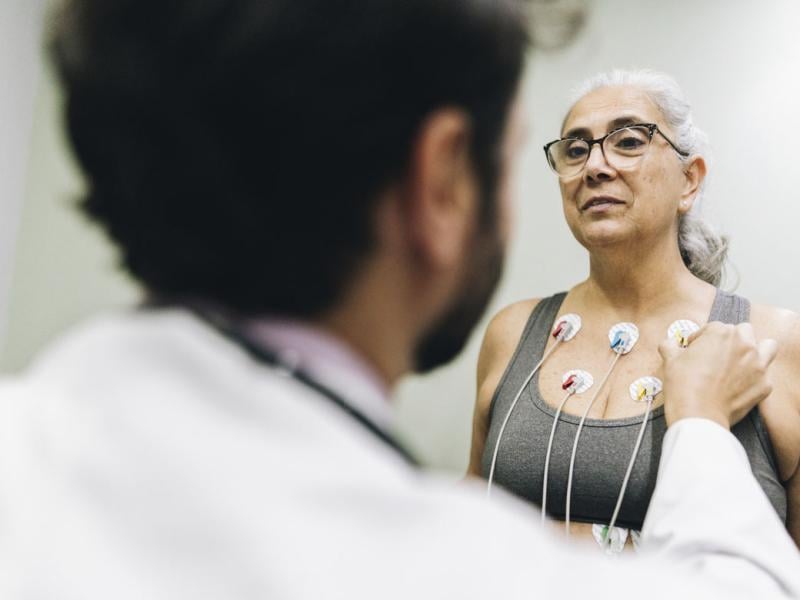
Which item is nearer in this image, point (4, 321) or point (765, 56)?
point (765, 56)

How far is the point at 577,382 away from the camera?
131 cm

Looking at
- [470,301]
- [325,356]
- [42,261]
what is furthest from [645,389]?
[42,261]

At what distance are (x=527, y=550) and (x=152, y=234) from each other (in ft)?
1.00

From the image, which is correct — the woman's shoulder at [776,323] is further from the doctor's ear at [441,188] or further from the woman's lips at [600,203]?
the doctor's ear at [441,188]

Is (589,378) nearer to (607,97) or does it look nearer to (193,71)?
(607,97)

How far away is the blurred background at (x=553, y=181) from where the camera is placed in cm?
168

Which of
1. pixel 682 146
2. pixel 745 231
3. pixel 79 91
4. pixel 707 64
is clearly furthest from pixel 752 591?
pixel 707 64

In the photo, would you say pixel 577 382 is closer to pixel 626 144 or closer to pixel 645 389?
pixel 645 389

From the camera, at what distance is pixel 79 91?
0.45 metres

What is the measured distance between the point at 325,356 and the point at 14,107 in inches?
77.2

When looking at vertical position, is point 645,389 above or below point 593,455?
above

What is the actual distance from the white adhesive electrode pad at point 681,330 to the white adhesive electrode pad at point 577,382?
17 cm

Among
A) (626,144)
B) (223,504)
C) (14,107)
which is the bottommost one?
(223,504)

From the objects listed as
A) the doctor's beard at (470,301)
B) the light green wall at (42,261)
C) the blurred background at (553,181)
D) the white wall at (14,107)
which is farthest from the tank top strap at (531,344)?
the white wall at (14,107)
